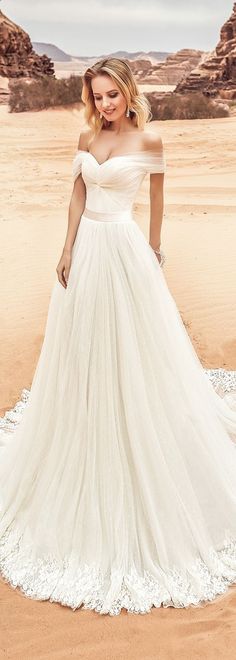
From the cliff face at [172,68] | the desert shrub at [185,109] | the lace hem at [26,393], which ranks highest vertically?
the cliff face at [172,68]

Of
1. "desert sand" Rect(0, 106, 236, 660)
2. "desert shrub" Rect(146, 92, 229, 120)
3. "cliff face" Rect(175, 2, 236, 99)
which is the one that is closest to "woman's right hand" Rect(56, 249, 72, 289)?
"desert sand" Rect(0, 106, 236, 660)

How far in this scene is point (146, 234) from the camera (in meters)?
9.34

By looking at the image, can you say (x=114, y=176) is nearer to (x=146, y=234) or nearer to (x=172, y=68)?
(x=146, y=234)

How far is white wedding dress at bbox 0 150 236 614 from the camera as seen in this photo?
2.69 meters

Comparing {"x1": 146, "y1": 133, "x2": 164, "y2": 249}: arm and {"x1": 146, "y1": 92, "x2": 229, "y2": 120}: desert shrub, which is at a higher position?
{"x1": 146, "y1": 92, "x2": 229, "y2": 120}: desert shrub

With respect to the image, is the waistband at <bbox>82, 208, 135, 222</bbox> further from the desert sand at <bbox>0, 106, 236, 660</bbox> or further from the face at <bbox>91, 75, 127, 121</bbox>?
the desert sand at <bbox>0, 106, 236, 660</bbox>

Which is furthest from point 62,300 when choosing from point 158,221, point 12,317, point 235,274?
point 235,274

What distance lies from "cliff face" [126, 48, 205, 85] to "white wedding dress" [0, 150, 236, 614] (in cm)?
5565

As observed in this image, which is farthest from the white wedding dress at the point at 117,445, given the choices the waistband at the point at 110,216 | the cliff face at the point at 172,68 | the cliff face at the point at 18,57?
the cliff face at the point at 172,68

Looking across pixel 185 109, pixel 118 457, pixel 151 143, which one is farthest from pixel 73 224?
pixel 185 109

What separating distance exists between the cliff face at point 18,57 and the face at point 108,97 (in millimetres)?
28309

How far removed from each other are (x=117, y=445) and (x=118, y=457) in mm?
51

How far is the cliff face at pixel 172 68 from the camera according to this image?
56469mm

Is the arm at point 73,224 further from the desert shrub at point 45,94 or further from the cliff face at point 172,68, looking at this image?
the cliff face at point 172,68
